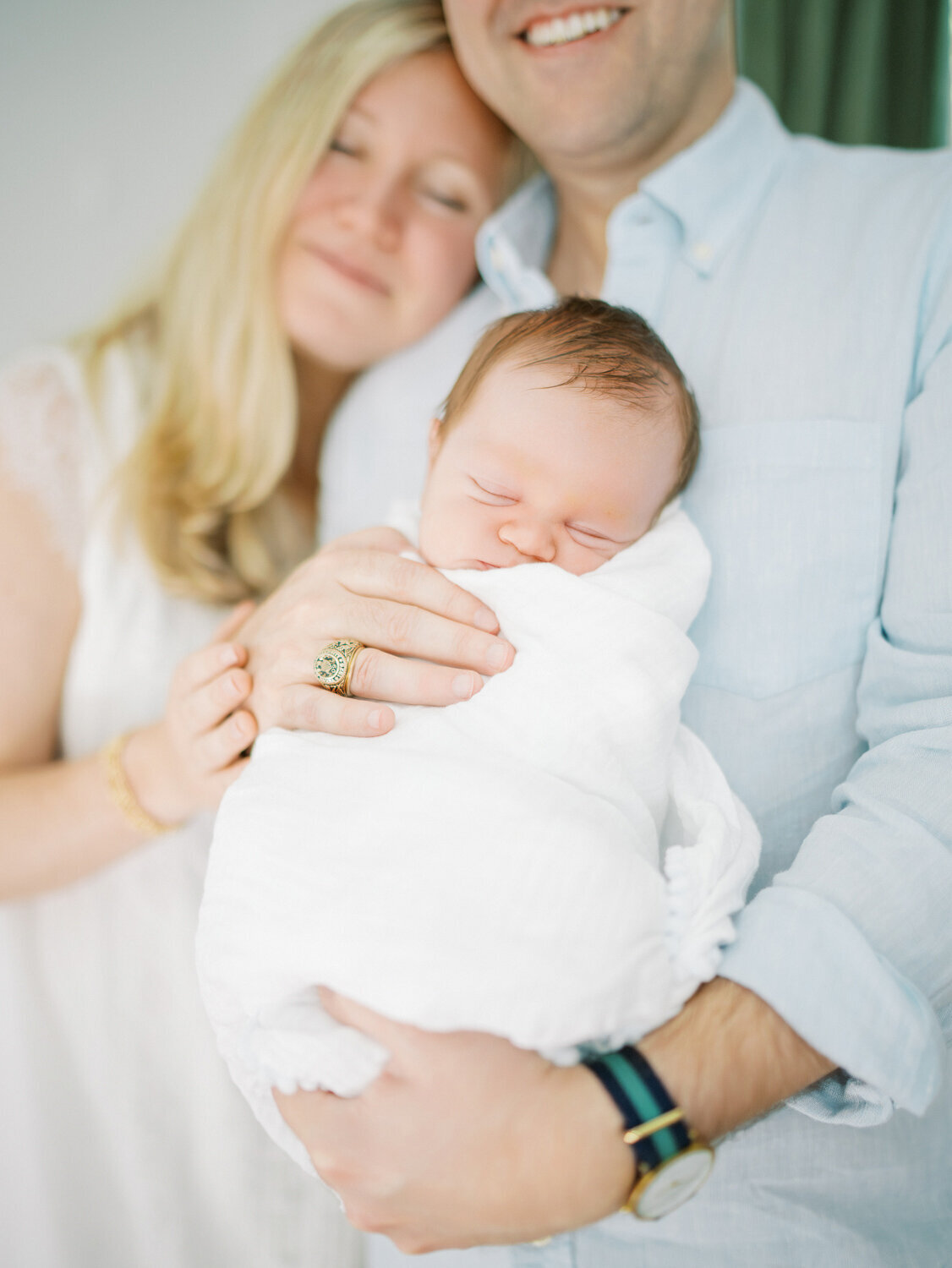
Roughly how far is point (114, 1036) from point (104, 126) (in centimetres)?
169

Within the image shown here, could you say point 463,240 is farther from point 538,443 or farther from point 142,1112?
point 142,1112

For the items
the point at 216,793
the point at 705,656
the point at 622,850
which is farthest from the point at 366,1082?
the point at 705,656

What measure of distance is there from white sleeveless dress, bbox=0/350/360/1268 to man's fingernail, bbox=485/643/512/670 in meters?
0.74

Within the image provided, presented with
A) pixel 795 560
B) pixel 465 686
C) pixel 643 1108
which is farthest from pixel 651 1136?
pixel 795 560

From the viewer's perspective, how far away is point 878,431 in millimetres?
960

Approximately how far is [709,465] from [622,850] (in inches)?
22.3

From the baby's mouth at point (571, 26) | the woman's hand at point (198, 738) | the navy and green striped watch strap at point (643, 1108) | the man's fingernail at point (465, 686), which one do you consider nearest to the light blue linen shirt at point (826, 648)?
the navy and green striped watch strap at point (643, 1108)

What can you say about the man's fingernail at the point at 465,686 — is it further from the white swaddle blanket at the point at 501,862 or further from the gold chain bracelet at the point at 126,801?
the gold chain bracelet at the point at 126,801

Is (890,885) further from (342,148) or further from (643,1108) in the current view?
(342,148)

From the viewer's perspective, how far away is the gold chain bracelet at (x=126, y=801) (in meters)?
1.17

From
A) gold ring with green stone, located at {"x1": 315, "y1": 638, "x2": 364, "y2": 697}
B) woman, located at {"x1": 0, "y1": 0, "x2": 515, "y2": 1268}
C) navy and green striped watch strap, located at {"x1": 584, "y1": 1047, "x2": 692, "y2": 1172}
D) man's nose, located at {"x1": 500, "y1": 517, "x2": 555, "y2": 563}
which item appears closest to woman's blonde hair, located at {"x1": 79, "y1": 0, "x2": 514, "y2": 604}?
woman, located at {"x1": 0, "y1": 0, "x2": 515, "y2": 1268}

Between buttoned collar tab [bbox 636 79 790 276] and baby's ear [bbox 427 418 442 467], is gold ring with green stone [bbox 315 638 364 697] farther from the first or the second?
buttoned collar tab [bbox 636 79 790 276]

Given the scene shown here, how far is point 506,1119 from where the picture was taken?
2.19 feet

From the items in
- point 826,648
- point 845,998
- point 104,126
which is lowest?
point 845,998
